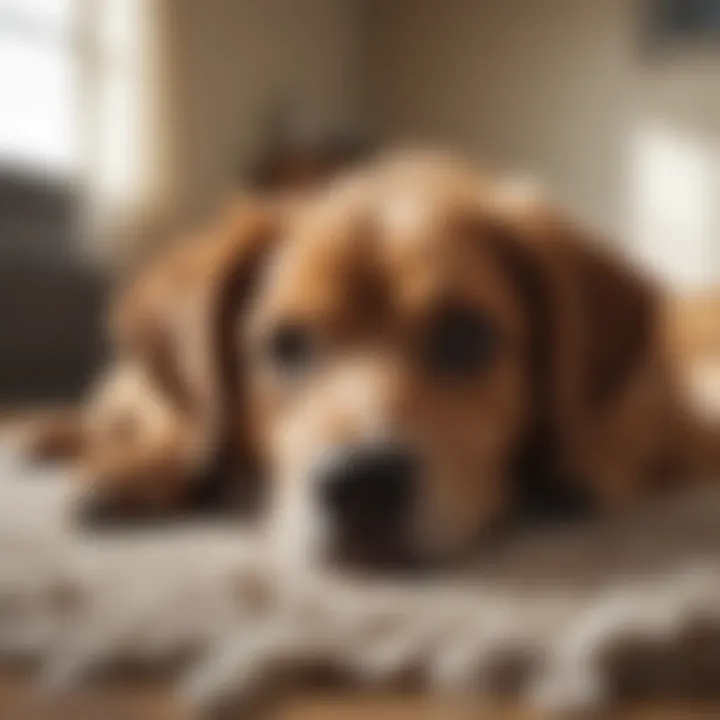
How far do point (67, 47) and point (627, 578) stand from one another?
3.18 metres

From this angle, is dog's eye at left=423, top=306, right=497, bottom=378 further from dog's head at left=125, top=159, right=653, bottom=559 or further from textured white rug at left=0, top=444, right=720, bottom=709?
textured white rug at left=0, top=444, right=720, bottom=709

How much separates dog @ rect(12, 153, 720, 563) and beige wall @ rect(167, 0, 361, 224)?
2.75 meters

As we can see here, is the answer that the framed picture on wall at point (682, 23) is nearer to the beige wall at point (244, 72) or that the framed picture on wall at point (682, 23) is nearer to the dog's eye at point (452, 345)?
the beige wall at point (244, 72)

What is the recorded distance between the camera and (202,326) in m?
1.13

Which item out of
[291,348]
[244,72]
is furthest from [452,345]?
[244,72]

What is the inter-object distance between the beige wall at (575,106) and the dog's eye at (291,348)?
11.5 ft

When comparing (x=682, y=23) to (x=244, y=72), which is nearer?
(x=244, y=72)

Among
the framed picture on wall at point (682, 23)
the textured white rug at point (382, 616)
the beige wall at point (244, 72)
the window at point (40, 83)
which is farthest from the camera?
the framed picture on wall at point (682, 23)

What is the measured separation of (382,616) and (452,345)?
0.33 meters

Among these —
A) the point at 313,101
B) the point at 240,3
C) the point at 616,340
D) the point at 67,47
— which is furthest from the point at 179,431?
the point at 313,101

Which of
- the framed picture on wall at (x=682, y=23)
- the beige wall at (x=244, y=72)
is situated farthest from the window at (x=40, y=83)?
the framed picture on wall at (x=682, y=23)

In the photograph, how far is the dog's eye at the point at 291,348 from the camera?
1067 mm

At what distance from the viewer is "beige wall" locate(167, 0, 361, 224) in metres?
3.88

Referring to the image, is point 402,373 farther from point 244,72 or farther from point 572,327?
point 244,72
